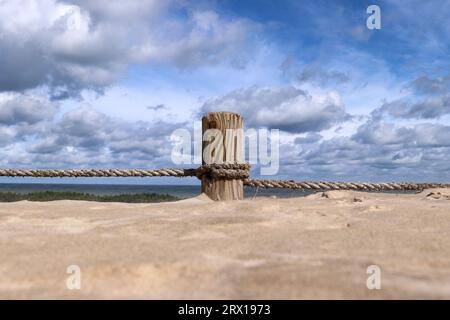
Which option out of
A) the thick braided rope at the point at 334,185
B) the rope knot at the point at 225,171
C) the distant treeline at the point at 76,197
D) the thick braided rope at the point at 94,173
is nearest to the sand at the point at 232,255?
the rope knot at the point at 225,171

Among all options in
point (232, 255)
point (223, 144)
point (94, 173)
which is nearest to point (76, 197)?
point (94, 173)

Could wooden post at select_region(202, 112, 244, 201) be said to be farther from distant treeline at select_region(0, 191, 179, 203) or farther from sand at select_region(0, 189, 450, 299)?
distant treeline at select_region(0, 191, 179, 203)

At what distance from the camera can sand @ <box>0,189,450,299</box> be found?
98 centimetres

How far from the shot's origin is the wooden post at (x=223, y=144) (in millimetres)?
3234

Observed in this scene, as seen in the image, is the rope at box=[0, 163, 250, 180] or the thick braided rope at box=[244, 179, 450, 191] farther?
the thick braided rope at box=[244, 179, 450, 191]

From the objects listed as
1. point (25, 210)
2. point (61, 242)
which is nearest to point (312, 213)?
point (61, 242)

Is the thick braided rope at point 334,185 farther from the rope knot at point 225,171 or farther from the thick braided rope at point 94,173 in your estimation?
the thick braided rope at point 94,173

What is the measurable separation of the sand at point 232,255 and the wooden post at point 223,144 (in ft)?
3.93

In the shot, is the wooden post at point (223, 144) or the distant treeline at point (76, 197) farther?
the distant treeline at point (76, 197)

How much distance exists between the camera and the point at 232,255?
124 centimetres

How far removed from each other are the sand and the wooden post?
3.93ft

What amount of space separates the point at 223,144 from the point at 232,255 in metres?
2.05

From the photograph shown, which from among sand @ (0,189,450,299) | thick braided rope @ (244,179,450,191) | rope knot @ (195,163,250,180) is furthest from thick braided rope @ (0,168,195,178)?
sand @ (0,189,450,299)
